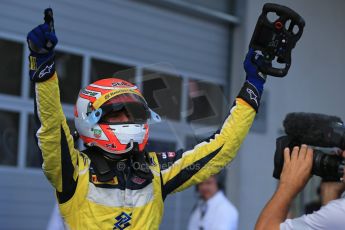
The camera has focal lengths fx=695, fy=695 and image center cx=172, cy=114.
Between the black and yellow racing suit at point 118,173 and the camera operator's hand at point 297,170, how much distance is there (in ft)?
1.78

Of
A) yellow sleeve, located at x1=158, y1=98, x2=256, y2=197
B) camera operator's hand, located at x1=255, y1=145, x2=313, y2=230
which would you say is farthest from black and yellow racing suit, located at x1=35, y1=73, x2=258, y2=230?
camera operator's hand, located at x1=255, y1=145, x2=313, y2=230

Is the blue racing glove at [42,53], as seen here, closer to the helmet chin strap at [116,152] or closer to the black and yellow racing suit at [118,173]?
the black and yellow racing suit at [118,173]

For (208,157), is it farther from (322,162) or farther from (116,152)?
(322,162)

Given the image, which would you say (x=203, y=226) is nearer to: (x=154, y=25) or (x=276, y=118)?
(x=154, y=25)

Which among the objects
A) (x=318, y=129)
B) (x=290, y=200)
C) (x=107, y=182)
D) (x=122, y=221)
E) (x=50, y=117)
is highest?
(x=318, y=129)

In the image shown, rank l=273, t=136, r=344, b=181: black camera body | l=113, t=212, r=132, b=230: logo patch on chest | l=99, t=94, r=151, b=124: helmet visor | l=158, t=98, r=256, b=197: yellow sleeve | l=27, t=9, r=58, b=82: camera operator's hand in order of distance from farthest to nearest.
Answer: l=158, t=98, r=256, b=197: yellow sleeve, l=99, t=94, r=151, b=124: helmet visor, l=113, t=212, r=132, b=230: logo patch on chest, l=273, t=136, r=344, b=181: black camera body, l=27, t=9, r=58, b=82: camera operator's hand

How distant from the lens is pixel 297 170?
2975 millimetres

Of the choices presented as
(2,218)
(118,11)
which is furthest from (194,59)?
(2,218)

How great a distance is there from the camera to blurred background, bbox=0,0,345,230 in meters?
6.93

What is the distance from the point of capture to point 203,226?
21.3ft

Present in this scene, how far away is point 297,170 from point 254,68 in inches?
25.9

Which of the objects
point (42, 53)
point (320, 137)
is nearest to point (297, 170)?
point (320, 137)

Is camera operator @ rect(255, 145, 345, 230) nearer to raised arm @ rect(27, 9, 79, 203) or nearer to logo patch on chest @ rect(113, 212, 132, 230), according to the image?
logo patch on chest @ rect(113, 212, 132, 230)

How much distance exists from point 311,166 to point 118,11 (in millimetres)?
5350
